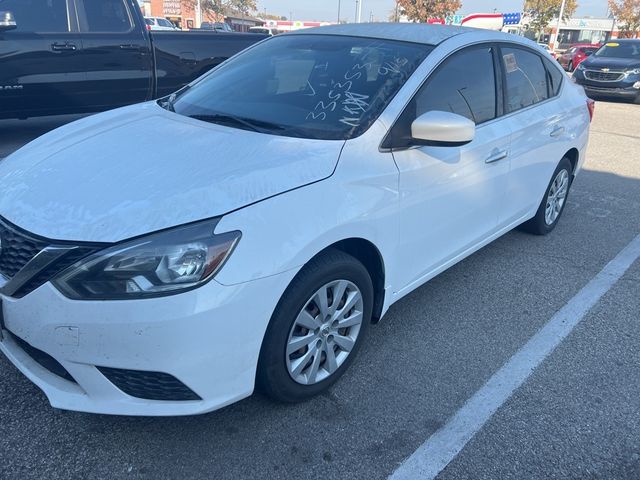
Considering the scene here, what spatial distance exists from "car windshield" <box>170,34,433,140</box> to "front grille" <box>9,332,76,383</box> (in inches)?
54.2

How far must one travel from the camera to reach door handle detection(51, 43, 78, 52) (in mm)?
5935

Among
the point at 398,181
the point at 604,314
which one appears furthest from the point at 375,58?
the point at 604,314

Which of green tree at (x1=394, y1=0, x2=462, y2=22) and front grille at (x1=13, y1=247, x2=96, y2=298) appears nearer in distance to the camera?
front grille at (x1=13, y1=247, x2=96, y2=298)

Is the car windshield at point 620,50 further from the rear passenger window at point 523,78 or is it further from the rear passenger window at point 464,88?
the rear passenger window at point 464,88

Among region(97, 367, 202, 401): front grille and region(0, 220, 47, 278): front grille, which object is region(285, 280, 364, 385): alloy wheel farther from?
region(0, 220, 47, 278): front grille

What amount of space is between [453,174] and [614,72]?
13.5m

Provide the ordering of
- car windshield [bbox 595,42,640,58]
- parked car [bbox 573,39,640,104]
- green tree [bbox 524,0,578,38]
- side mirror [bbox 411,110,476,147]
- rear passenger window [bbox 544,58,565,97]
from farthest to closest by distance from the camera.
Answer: green tree [bbox 524,0,578,38] → car windshield [bbox 595,42,640,58] → parked car [bbox 573,39,640,104] → rear passenger window [bbox 544,58,565,97] → side mirror [bbox 411,110,476,147]

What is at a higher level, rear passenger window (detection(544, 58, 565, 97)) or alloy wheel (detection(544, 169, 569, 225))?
rear passenger window (detection(544, 58, 565, 97))

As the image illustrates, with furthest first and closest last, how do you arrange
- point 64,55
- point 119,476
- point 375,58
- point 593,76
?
point 593,76 < point 64,55 < point 375,58 < point 119,476

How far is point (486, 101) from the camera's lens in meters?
3.36

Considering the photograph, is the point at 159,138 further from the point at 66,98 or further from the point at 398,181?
the point at 66,98

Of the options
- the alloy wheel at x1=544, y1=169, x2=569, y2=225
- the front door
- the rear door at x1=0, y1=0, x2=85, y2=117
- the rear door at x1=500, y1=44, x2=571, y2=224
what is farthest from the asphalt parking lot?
the rear door at x1=0, y1=0, x2=85, y2=117

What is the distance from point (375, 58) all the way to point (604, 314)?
7.10 feet

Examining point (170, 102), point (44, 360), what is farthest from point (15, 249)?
point (170, 102)
